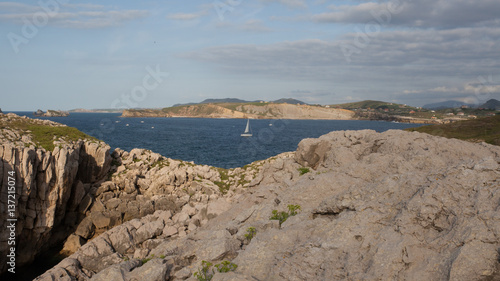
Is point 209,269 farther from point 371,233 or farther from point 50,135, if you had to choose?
point 50,135

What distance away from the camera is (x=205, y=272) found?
1366cm

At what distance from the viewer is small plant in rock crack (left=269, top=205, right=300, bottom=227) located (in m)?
17.5

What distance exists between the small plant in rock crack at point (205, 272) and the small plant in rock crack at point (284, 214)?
4.76 m

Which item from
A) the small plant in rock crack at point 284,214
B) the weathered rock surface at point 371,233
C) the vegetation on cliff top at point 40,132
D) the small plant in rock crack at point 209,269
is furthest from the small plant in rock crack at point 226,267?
the vegetation on cliff top at point 40,132

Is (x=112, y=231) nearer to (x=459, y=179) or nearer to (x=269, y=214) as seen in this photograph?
(x=269, y=214)

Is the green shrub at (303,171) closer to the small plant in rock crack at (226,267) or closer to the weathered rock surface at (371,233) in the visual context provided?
the weathered rock surface at (371,233)

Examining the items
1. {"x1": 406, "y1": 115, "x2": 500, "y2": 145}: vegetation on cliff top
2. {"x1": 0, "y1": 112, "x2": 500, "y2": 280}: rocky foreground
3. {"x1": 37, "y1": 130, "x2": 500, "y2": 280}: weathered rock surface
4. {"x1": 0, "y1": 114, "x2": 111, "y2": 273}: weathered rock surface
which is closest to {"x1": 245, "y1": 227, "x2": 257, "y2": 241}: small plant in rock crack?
{"x1": 0, "y1": 112, "x2": 500, "y2": 280}: rocky foreground

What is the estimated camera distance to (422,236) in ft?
37.5

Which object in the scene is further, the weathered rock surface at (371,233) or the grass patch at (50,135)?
the grass patch at (50,135)

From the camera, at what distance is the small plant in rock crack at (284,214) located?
1752cm

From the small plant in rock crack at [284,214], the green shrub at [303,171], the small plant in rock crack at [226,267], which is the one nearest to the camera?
the small plant in rock crack at [226,267]

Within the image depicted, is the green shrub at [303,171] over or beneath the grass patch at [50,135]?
beneath

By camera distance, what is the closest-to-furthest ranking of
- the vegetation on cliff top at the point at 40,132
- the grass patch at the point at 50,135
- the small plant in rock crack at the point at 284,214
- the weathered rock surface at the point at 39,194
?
the small plant in rock crack at the point at 284,214 → the weathered rock surface at the point at 39,194 → the grass patch at the point at 50,135 → the vegetation on cliff top at the point at 40,132

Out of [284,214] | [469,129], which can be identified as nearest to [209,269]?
[284,214]
